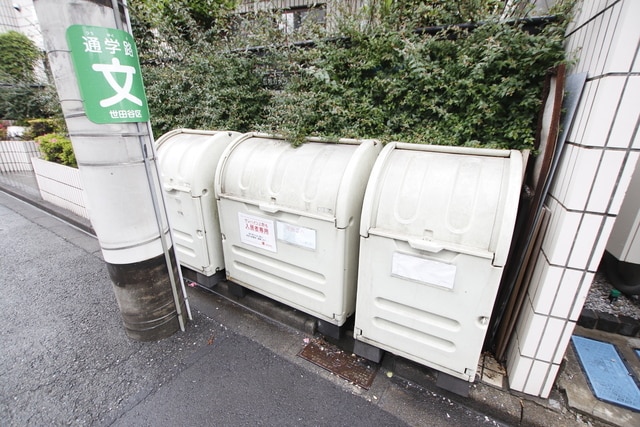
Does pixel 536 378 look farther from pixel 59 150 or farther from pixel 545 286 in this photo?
pixel 59 150

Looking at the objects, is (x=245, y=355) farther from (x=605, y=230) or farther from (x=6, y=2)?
(x=6, y=2)

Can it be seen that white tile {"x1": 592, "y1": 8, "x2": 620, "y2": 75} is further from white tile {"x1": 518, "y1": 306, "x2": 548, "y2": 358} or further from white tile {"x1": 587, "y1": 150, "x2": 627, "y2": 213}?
white tile {"x1": 518, "y1": 306, "x2": 548, "y2": 358}

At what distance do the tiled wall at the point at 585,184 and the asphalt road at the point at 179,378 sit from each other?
2.23ft

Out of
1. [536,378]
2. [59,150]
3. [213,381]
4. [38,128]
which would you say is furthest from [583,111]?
[38,128]

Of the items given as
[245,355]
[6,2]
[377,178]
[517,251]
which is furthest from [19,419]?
[6,2]

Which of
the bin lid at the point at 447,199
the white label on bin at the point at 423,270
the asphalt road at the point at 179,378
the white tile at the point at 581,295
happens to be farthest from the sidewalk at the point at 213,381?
the bin lid at the point at 447,199

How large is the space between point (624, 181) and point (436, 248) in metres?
1.05

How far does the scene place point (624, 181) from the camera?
160 cm

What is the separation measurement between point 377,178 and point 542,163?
116 cm

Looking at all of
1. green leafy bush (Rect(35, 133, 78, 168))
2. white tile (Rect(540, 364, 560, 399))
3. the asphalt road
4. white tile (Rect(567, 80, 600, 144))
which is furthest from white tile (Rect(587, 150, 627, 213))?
green leafy bush (Rect(35, 133, 78, 168))

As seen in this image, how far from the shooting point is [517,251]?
7.59 ft

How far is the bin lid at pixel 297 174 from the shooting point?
2238 mm

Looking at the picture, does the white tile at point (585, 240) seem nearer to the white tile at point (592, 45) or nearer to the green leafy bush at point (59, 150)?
the white tile at point (592, 45)

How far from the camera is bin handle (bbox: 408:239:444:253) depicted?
1823 mm
